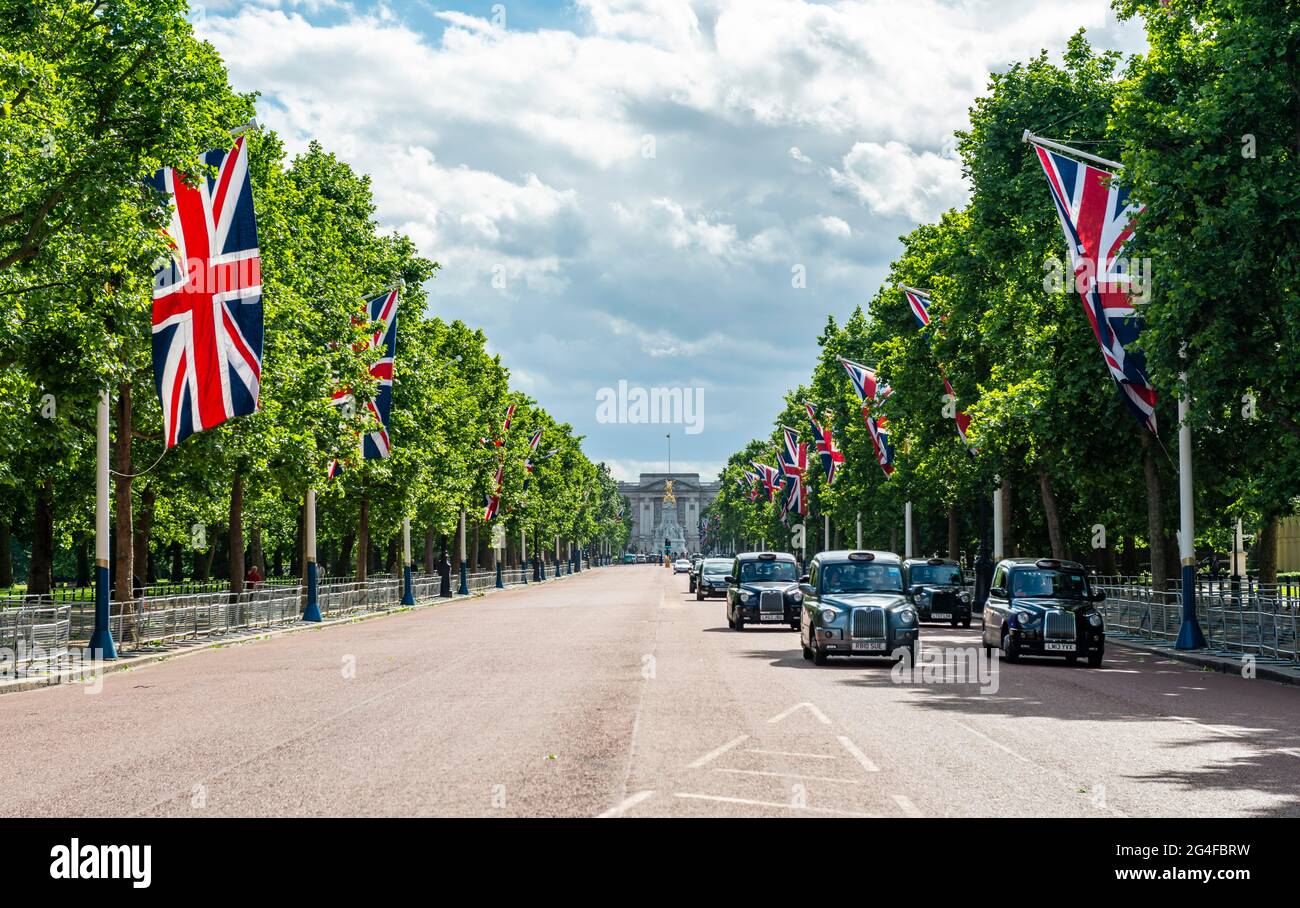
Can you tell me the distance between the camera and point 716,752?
1298 centimetres

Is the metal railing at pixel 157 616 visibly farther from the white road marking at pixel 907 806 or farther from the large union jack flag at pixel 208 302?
the white road marking at pixel 907 806

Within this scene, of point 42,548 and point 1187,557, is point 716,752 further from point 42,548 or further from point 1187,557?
point 42,548

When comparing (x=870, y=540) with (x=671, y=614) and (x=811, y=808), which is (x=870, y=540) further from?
(x=811, y=808)

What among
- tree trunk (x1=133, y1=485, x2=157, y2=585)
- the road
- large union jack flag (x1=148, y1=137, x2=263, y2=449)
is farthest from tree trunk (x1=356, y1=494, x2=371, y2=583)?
the road

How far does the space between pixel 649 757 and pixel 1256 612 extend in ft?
59.9

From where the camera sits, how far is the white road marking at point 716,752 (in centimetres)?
1213

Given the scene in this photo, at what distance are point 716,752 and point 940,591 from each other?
96.0 feet

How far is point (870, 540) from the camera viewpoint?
84.0 m

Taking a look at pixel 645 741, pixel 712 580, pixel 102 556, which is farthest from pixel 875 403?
pixel 645 741

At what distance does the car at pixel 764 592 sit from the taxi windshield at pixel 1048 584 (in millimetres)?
9949

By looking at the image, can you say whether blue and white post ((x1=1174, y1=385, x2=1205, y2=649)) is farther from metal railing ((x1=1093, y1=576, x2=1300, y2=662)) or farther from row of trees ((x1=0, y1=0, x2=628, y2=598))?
row of trees ((x1=0, y1=0, x2=628, y2=598))

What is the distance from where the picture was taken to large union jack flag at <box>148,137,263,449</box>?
85.2ft

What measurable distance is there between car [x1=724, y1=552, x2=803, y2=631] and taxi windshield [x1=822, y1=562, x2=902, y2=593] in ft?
34.0
